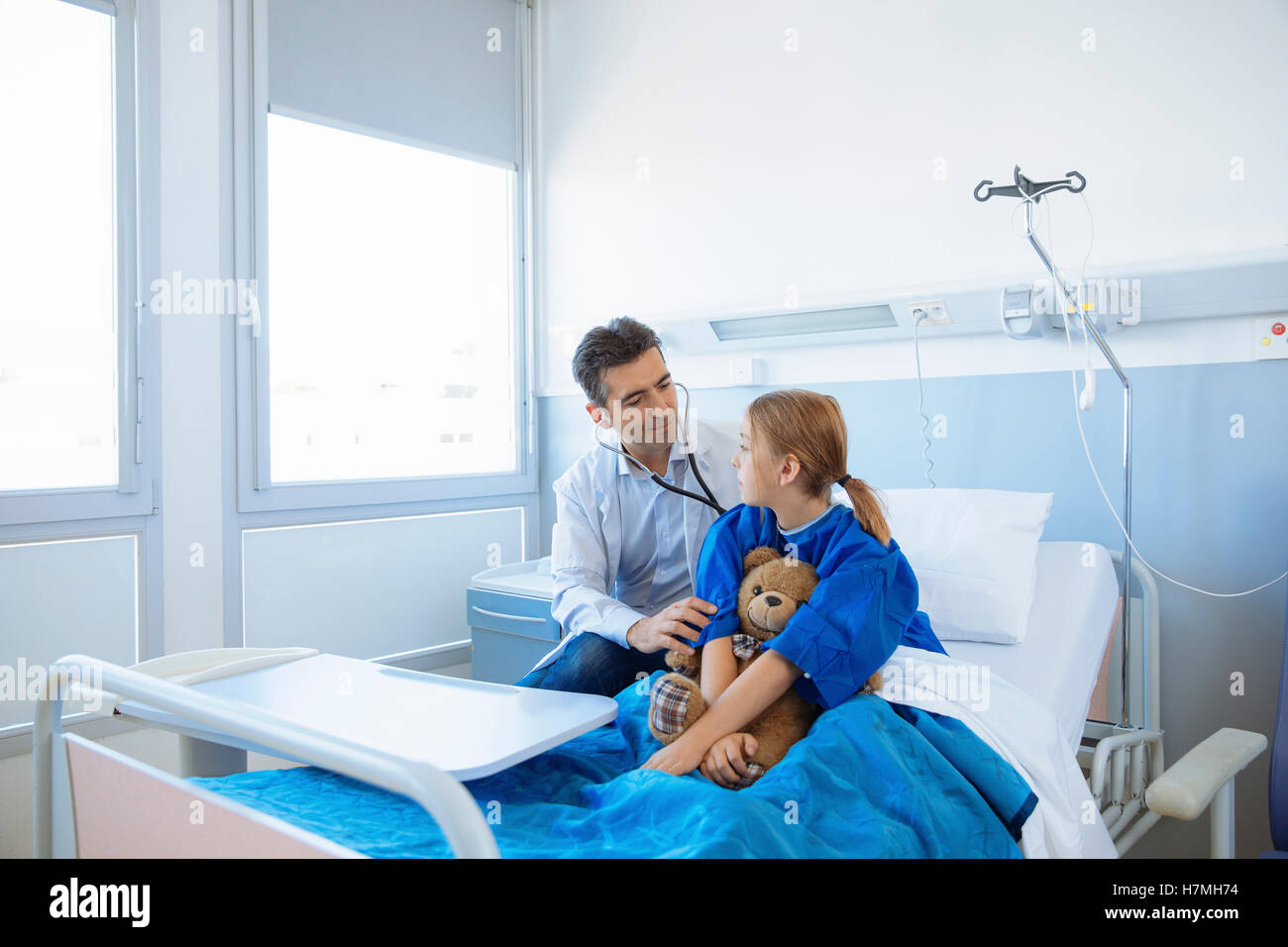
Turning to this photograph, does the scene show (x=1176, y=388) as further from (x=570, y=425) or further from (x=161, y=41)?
(x=161, y=41)

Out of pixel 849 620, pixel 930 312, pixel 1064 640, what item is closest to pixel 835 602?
pixel 849 620

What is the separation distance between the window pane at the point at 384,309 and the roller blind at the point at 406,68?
8 cm

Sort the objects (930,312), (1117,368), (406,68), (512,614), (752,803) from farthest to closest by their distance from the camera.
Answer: (406,68) < (512,614) < (930,312) < (1117,368) < (752,803)

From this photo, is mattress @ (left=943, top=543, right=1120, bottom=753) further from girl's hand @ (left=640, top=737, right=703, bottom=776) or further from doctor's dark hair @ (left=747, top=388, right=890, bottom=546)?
girl's hand @ (left=640, top=737, right=703, bottom=776)

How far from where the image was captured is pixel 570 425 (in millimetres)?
3465

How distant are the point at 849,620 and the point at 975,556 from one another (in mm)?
724

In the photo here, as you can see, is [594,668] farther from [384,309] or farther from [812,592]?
[384,309]

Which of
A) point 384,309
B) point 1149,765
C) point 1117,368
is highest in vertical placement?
point 384,309

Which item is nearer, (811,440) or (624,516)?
(811,440)

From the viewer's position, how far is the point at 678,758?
50.6 inches

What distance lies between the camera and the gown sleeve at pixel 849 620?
1.35 meters

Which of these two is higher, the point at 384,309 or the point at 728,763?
the point at 384,309

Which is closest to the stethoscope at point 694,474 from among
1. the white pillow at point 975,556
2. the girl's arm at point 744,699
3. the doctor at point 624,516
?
the doctor at point 624,516

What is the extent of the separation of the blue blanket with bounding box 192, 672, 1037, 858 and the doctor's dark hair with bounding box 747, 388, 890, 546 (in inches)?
12.2
